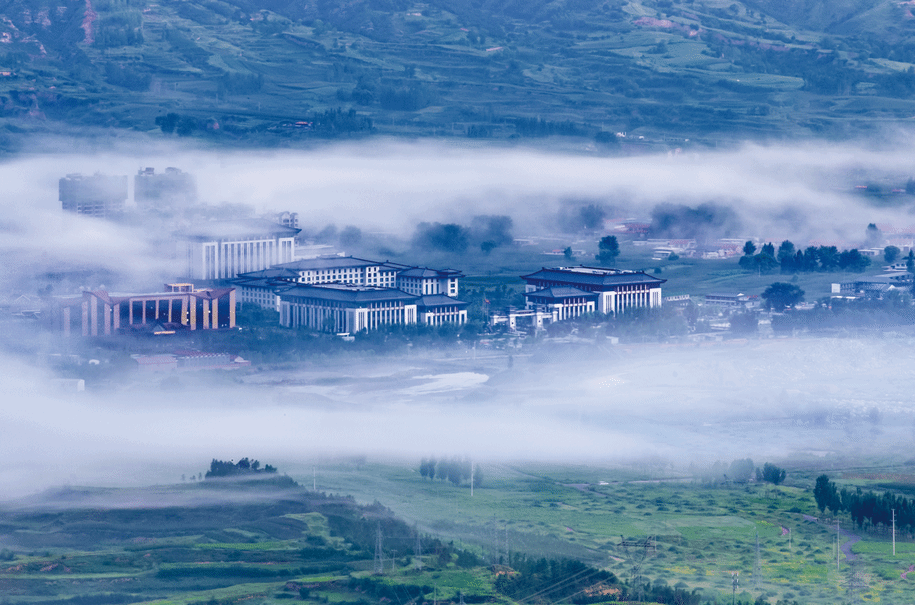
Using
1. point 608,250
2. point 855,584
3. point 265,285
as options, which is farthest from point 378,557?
point 608,250

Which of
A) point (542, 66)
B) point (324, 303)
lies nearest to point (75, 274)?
point (324, 303)

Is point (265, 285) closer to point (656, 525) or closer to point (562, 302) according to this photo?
point (562, 302)

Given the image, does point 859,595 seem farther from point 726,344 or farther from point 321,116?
point 321,116

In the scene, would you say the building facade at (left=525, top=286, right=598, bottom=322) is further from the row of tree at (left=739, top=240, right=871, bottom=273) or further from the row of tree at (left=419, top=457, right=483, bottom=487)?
the row of tree at (left=419, top=457, right=483, bottom=487)

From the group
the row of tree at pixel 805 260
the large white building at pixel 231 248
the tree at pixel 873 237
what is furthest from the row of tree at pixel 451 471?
the tree at pixel 873 237

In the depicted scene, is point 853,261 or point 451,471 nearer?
point 451,471
